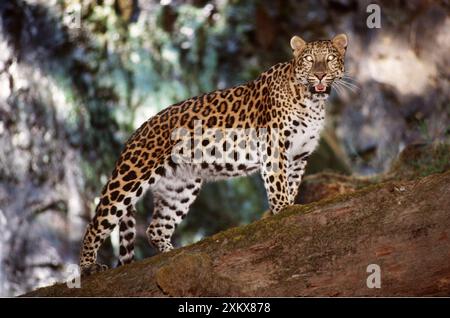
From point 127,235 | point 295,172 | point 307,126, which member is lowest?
point 127,235

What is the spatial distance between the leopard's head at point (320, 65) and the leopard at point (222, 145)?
1 centimetres

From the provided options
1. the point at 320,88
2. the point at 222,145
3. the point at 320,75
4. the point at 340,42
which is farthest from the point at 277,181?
the point at 340,42

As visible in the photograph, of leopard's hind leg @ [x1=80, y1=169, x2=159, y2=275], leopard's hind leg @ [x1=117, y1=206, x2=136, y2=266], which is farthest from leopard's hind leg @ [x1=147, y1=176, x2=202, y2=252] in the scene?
leopard's hind leg @ [x1=80, y1=169, x2=159, y2=275]

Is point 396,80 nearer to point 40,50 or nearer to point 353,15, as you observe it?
point 353,15

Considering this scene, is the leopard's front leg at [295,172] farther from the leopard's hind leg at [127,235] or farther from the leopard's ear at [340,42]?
the leopard's hind leg at [127,235]

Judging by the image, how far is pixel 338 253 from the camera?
20.0 ft

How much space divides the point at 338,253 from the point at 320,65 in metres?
2.36

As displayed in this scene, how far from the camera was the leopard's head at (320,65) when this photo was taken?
772cm

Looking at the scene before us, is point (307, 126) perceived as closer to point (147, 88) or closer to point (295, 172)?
point (295, 172)

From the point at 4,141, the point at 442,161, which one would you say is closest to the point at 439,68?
the point at 442,161

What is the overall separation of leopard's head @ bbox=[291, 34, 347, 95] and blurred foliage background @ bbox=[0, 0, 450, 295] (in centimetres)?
353

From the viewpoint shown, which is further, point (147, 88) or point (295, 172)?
point (147, 88)

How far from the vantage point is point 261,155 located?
803 cm

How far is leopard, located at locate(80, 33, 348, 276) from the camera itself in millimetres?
7812
